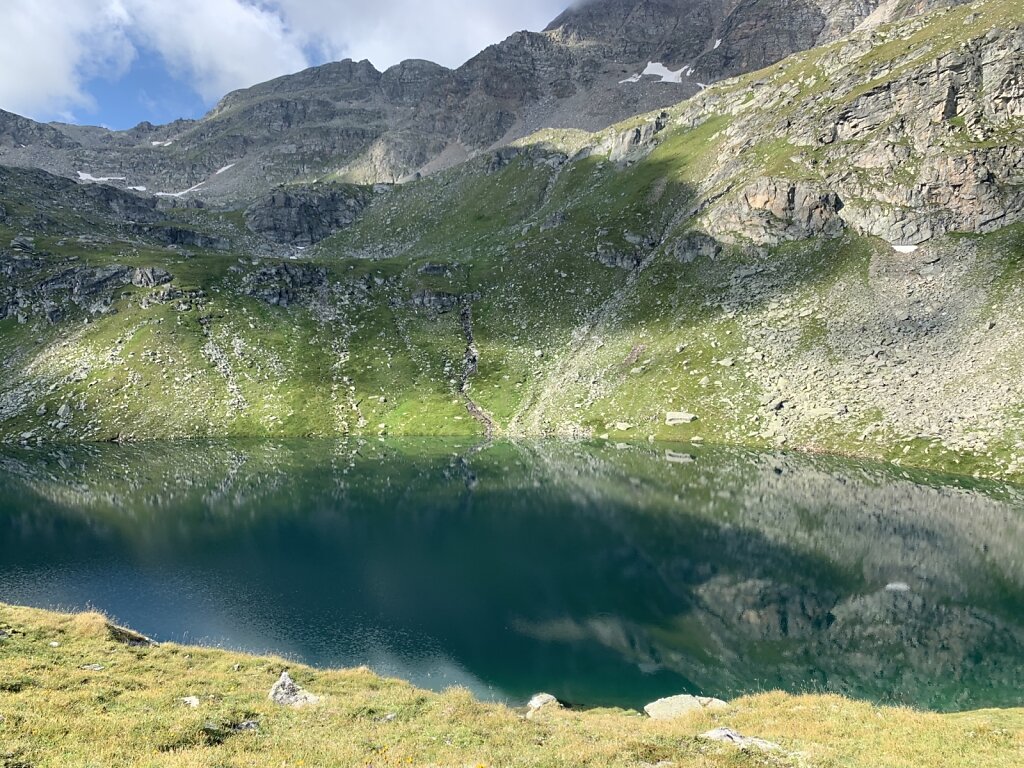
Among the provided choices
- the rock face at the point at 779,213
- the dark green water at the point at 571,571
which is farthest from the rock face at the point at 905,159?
the dark green water at the point at 571,571

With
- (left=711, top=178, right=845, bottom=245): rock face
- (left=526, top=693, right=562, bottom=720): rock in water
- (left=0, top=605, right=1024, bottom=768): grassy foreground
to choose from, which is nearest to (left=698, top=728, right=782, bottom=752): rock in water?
(left=0, top=605, right=1024, bottom=768): grassy foreground

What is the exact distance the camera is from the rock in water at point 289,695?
1939cm

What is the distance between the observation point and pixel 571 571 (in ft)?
148

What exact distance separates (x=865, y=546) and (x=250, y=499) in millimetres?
64214

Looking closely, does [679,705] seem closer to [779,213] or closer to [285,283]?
[779,213]

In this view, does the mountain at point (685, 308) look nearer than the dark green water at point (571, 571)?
No

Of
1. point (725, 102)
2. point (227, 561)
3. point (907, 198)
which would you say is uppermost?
point (725, 102)

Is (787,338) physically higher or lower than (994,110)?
lower

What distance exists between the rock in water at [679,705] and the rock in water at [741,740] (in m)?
6.76

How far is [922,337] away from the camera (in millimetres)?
87500

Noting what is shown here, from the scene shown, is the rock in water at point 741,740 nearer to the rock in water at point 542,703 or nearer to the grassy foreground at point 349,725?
the grassy foreground at point 349,725

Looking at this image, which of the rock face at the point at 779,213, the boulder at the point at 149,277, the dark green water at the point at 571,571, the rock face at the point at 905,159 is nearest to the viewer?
the dark green water at the point at 571,571

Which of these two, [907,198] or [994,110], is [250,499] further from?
[994,110]

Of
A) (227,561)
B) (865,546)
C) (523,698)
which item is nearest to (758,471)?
(865,546)
